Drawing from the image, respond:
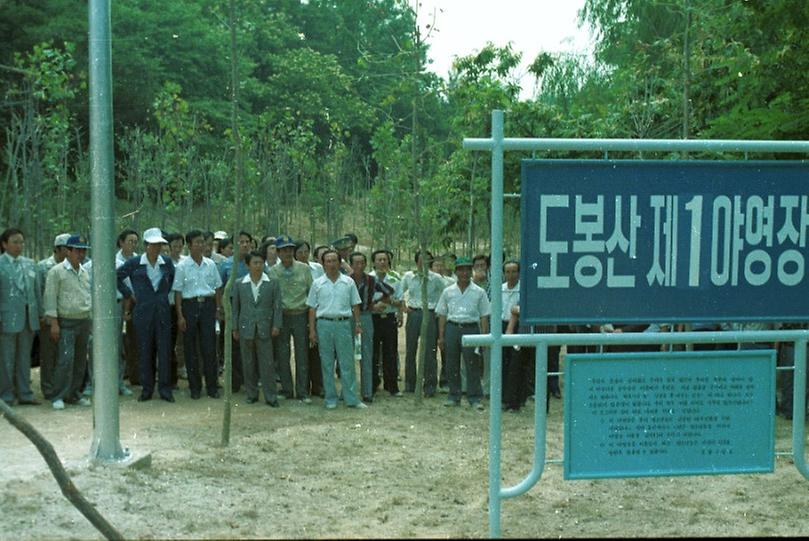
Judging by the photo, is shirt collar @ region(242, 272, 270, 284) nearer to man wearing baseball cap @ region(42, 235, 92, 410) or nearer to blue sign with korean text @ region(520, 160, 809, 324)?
man wearing baseball cap @ region(42, 235, 92, 410)

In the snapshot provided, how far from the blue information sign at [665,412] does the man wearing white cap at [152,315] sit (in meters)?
6.97

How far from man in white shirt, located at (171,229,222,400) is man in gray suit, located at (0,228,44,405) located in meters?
1.44

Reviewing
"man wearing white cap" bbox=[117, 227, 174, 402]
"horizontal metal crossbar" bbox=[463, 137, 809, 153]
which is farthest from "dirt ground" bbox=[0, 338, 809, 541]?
"horizontal metal crossbar" bbox=[463, 137, 809, 153]

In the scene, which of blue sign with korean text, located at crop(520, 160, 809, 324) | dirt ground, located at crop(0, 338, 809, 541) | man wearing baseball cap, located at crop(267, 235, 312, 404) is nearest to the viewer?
blue sign with korean text, located at crop(520, 160, 809, 324)

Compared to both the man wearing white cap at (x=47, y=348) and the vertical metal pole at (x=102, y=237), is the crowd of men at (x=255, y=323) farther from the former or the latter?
the vertical metal pole at (x=102, y=237)

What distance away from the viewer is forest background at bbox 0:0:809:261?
12391mm

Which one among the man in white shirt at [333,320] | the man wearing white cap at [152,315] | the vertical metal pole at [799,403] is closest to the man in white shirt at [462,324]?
the man in white shirt at [333,320]

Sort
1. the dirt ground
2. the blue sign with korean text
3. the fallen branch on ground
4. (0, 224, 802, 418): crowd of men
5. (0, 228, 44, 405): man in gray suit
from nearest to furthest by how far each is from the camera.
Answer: the fallen branch on ground
the blue sign with korean text
the dirt ground
(0, 228, 44, 405): man in gray suit
(0, 224, 802, 418): crowd of men

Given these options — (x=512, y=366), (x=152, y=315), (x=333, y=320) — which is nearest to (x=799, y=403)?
(x=512, y=366)

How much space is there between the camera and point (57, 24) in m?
29.2

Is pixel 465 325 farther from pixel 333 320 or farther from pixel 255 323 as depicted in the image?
pixel 255 323

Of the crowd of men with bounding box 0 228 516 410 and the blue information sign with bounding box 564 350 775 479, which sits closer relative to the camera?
the blue information sign with bounding box 564 350 775 479

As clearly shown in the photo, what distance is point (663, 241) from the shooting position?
6.00 metres

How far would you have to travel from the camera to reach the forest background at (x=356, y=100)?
1239cm
